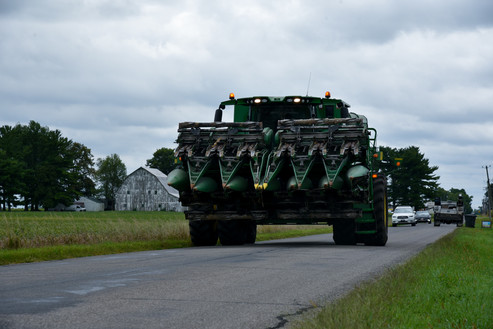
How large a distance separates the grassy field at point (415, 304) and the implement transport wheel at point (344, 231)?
770 cm

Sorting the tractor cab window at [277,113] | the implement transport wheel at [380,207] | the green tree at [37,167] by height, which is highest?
the green tree at [37,167]

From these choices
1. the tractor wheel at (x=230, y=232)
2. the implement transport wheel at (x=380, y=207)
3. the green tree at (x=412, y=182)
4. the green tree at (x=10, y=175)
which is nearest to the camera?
the implement transport wheel at (x=380, y=207)

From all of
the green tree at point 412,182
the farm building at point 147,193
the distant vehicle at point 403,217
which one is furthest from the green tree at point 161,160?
the distant vehicle at point 403,217

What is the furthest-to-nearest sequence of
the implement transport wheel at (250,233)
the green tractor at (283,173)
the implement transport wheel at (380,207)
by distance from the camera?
the implement transport wheel at (250,233) → the implement transport wheel at (380,207) → the green tractor at (283,173)

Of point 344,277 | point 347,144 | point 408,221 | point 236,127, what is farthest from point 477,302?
point 408,221

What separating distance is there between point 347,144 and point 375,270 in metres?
5.98

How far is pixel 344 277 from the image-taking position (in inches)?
375

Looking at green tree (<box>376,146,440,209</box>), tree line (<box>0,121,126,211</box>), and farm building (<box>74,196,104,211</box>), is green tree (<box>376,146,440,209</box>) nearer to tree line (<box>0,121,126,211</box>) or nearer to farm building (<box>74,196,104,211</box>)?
tree line (<box>0,121,126,211</box>)

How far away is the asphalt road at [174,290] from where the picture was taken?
19.3 ft

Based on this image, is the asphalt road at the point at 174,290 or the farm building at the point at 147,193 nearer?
the asphalt road at the point at 174,290

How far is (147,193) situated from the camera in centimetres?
11100

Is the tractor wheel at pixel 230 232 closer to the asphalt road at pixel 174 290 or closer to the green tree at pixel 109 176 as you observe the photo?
the asphalt road at pixel 174 290

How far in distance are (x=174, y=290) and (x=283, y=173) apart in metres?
9.53

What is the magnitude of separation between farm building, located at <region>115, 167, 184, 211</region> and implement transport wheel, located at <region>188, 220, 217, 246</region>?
90.6m
